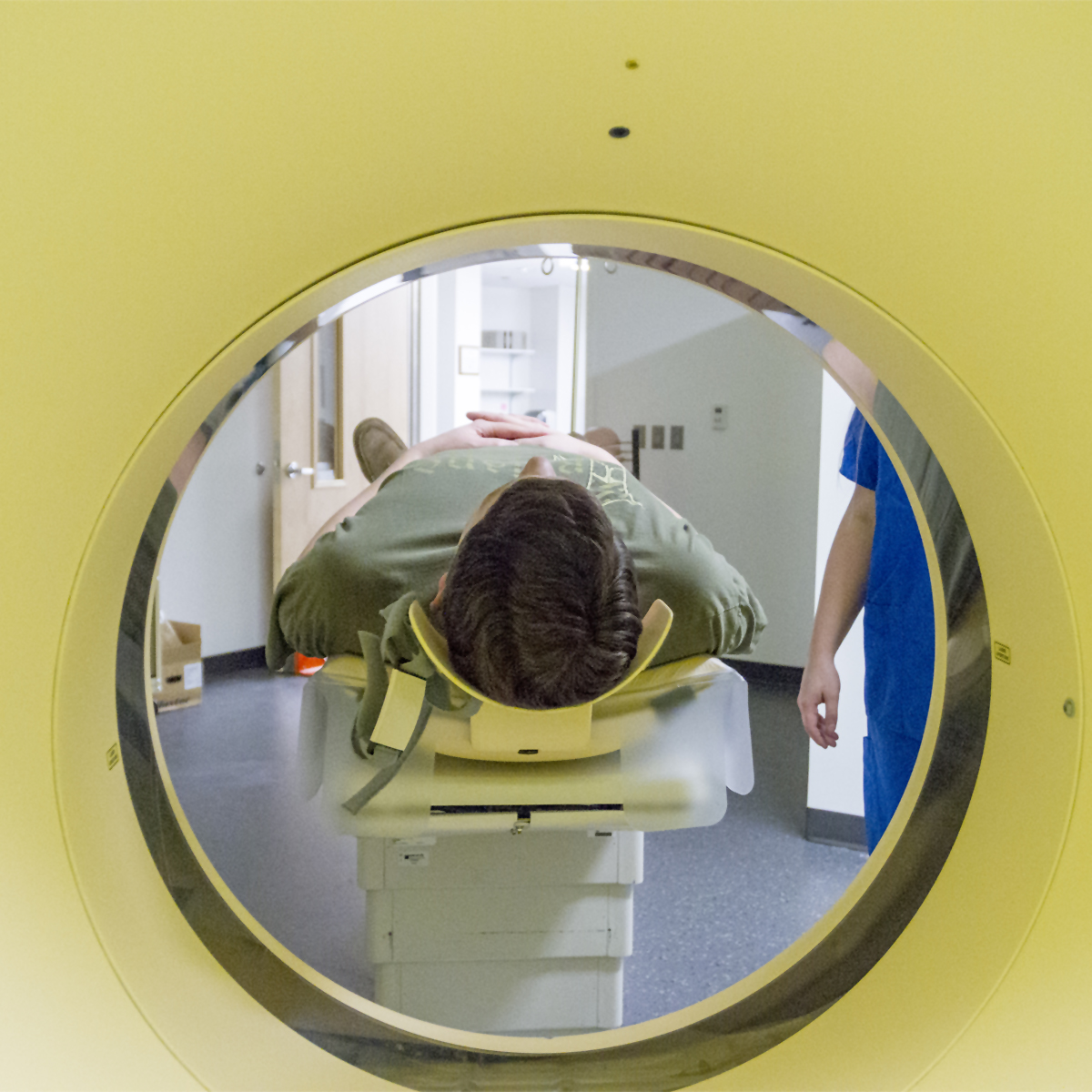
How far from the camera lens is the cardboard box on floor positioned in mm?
3221

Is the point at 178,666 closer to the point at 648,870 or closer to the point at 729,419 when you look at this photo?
the point at 648,870

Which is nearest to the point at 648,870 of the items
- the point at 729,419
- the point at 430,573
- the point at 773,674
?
the point at 430,573

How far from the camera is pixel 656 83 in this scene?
0.47 metres

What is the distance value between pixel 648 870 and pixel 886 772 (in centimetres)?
112

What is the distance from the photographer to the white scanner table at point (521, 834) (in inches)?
43.8

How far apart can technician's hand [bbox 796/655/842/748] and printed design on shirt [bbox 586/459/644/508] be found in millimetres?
395

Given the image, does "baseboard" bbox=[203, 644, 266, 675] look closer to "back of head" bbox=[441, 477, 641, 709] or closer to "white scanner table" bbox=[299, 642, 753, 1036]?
"white scanner table" bbox=[299, 642, 753, 1036]

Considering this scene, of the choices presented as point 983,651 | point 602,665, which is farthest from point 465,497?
point 983,651

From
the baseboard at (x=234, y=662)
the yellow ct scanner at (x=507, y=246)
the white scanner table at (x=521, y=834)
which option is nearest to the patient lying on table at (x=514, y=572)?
the white scanner table at (x=521, y=834)

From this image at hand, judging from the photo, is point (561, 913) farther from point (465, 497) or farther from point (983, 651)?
point (983, 651)

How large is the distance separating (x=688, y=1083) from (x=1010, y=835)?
0.36 m

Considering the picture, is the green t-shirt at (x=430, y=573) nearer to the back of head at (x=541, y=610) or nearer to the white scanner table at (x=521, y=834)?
the white scanner table at (x=521, y=834)

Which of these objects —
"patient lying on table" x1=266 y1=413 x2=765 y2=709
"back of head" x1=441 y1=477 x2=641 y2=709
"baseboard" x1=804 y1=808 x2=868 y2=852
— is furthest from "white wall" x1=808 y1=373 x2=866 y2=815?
"back of head" x1=441 y1=477 x2=641 y2=709

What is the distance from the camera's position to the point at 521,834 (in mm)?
1366
